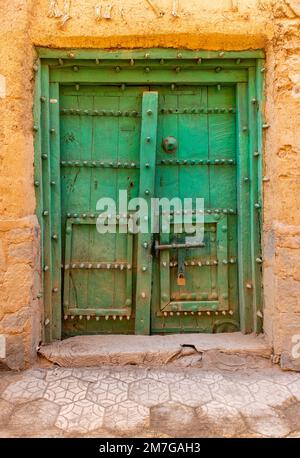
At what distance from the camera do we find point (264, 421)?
1697mm

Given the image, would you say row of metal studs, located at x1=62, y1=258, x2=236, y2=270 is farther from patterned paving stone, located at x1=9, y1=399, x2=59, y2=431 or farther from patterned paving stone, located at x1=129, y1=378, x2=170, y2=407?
patterned paving stone, located at x1=9, y1=399, x2=59, y2=431

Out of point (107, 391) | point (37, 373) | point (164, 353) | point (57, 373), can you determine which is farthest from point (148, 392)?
point (37, 373)

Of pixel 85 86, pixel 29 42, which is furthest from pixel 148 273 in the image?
pixel 29 42

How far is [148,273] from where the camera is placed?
2.52 metres

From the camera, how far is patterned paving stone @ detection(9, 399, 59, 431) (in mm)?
1675

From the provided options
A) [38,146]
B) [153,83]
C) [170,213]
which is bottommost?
[170,213]

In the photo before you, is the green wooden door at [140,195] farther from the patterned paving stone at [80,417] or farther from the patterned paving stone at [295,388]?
the patterned paving stone at [80,417]

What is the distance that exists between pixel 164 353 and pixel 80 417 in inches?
28.5

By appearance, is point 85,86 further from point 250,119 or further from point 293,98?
point 293,98

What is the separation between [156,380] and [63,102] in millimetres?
1860

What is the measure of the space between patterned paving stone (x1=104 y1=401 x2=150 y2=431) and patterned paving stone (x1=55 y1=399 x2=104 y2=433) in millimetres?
41

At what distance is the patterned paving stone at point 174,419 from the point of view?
163 centimetres

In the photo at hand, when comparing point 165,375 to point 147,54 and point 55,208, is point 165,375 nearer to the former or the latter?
point 55,208

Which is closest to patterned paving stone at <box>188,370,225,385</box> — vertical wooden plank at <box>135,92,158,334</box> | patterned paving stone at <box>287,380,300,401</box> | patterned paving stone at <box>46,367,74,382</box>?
patterned paving stone at <box>287,380,300,401</box>
